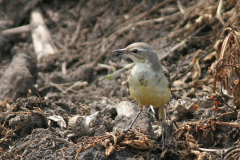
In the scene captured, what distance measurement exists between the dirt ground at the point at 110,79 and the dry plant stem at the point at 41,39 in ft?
0.12

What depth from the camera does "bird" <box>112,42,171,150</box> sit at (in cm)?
545

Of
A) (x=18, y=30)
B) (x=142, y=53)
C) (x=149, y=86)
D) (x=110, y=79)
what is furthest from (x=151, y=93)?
(x=18, y=30)

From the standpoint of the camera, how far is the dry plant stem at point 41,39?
10.3 m

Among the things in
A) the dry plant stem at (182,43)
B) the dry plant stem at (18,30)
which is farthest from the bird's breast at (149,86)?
the dry plant stem at (18,30)

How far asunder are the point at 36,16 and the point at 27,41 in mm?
980

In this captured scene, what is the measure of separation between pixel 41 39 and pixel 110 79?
3160 mm

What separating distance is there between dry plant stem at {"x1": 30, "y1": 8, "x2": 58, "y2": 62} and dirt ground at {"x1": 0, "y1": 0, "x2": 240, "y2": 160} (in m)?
0.04

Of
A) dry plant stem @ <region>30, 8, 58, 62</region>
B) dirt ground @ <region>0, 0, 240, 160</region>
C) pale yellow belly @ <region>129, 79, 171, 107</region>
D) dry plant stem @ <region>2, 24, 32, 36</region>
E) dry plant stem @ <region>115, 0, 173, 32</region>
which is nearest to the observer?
dirt ground @ <region>0, 0, 240, 160</region>

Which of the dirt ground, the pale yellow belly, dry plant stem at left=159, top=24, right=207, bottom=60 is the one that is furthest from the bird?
dry plant stem at left=159, top=24, right=207, bottom=60

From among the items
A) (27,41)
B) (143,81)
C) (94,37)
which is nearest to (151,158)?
(143,81)

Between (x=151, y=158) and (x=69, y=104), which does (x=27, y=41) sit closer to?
(x=69, y=104)

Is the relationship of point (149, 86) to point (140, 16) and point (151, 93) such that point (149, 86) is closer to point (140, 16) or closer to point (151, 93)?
point (151, 93)

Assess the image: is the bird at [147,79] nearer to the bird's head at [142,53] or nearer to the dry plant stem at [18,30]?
the bird's head at [142,53]

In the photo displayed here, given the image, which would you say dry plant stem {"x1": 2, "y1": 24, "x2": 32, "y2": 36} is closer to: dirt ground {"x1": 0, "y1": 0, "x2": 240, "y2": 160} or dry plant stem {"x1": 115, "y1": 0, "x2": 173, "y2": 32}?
dirt ground {"x1": 0, "y1": 0, "x2": 240, "y2": 160}
